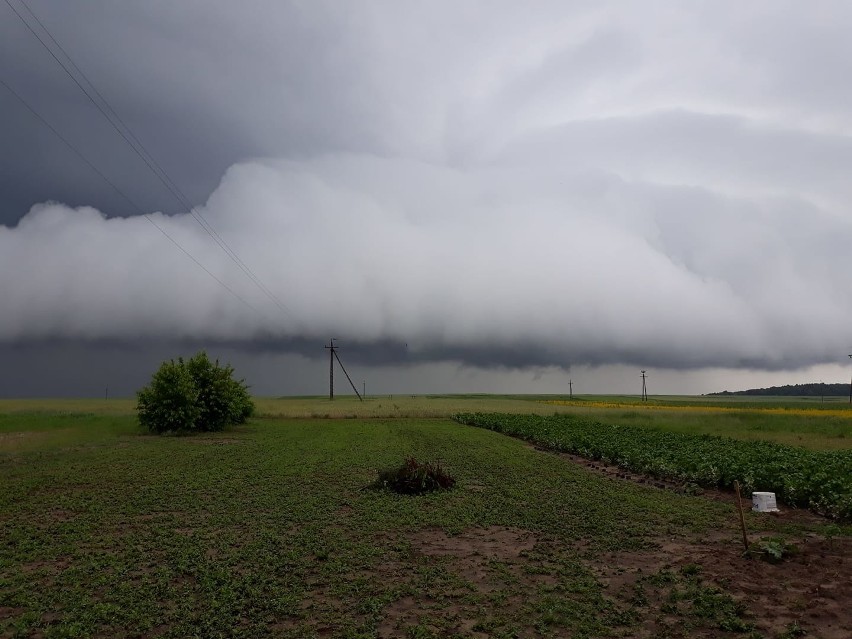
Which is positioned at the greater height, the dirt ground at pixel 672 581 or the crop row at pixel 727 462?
the crop row at pixel 727 462

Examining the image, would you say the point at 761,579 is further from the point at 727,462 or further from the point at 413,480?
the point at 727,462

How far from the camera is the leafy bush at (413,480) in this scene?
1792 cm

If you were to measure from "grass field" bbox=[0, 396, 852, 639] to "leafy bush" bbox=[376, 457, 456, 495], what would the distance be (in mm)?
638

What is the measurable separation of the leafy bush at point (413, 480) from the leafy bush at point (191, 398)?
99.9 ft

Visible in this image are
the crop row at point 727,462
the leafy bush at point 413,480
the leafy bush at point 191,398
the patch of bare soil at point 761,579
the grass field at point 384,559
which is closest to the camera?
the patch of bare soil at point 761,579

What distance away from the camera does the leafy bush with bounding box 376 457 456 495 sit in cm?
1792

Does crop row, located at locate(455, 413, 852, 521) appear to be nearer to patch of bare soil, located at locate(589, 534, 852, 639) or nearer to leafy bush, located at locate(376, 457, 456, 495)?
patch of bare soil, located at locate(589, 534, 852, 639)

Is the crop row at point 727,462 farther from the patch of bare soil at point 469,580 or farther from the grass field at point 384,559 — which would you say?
the patch of bare soil at point 469,580

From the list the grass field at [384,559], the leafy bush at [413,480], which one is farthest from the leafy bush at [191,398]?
the leafy bush at [413,480]

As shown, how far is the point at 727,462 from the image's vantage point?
20297mm

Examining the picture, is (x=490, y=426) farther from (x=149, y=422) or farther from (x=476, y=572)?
(x=476, y=572)

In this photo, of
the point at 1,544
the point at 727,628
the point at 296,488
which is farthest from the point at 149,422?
the point at 727,628

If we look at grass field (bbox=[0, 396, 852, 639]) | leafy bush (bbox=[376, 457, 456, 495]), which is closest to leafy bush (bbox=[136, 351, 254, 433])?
grass field (bbox=[0, 396, 852, 639])

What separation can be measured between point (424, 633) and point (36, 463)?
24853 mm
